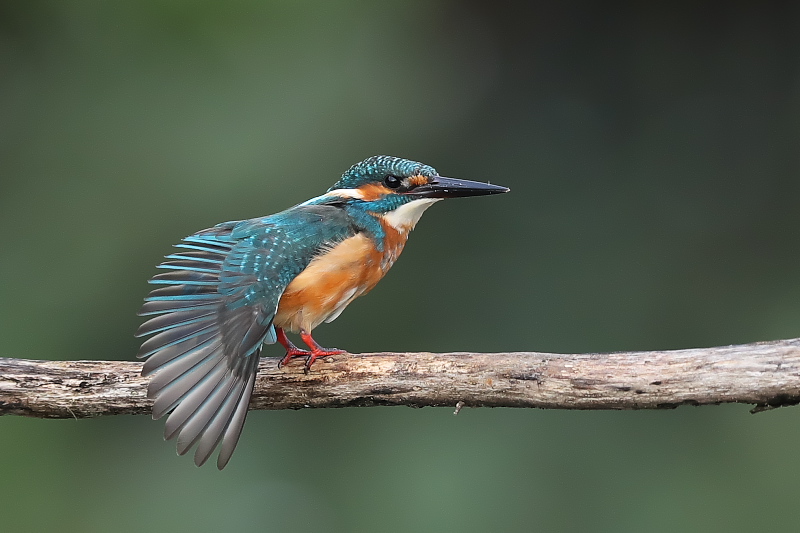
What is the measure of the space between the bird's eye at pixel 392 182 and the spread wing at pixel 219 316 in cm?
18

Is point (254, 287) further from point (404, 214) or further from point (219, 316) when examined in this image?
point (404, 214)

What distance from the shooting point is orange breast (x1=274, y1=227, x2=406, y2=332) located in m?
2.33

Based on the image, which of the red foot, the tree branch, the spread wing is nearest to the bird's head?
the spread wing

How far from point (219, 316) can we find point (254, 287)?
0.11 metres

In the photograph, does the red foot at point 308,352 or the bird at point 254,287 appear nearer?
the bird at point 254,287

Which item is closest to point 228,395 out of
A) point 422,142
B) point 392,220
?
point 392,220

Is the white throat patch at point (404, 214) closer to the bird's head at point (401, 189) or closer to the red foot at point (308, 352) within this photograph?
the bird's head at point (401, 189)

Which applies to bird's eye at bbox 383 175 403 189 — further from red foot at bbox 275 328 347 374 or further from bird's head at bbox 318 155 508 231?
red foot at bbox 275 328 347 374

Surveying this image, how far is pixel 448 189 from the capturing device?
2578 millimetres

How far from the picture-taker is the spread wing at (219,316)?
1.96 meters

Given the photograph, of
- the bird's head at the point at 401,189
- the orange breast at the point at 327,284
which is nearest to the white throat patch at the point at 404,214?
the bird's head at the point at 401,189

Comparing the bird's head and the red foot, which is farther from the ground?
the bird's head

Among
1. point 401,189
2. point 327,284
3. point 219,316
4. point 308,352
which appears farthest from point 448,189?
point 219,316

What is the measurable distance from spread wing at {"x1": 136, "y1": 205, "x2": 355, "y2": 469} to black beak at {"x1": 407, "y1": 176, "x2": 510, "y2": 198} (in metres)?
0.25
